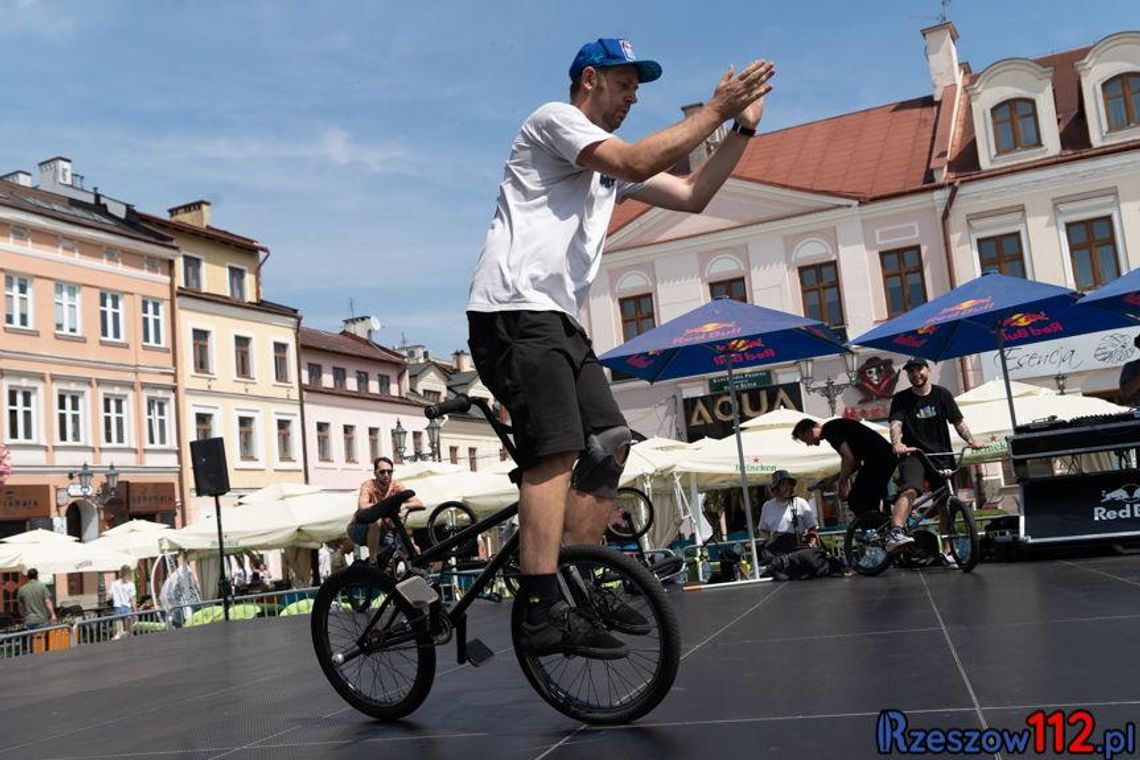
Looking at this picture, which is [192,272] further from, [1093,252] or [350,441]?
[1093,252]

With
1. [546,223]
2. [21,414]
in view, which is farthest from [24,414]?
[546,223]

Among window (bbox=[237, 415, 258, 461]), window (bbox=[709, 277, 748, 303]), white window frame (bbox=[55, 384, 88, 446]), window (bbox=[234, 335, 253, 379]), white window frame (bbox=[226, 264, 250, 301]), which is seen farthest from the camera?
white window frame (bbox=[226, 264, 250, 301])

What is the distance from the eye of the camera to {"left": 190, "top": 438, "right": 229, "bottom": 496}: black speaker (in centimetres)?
1524

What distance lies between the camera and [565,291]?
3.46m

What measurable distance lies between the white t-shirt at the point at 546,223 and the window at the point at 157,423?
3738 centimetres

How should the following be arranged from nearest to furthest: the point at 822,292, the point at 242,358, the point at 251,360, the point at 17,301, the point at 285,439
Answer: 1. the point at 822,292
2. the point at 17,301
3. the point at 242,358
4. the point at 251,360
5. the point at 285,439

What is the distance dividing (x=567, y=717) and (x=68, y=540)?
70.8 ft

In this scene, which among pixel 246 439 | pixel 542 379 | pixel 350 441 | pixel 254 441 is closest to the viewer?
pixel 542 379

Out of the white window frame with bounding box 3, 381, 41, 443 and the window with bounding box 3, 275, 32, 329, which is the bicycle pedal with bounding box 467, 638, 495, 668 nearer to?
the white window frame with bounding box 3, 381, 41, 443

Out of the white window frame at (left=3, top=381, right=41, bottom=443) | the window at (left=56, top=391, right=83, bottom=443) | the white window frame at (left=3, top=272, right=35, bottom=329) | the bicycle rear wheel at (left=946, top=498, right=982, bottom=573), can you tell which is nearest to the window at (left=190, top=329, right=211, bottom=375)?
the window at (left=56, top=391, right=83, bottom=443)

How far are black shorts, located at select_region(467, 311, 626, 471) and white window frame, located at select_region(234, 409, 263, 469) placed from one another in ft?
134

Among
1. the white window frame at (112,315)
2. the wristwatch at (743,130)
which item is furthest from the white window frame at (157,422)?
the wristwatch at (743,130)

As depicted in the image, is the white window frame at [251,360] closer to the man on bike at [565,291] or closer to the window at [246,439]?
the window at [246,439]

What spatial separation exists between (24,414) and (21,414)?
157 mm
